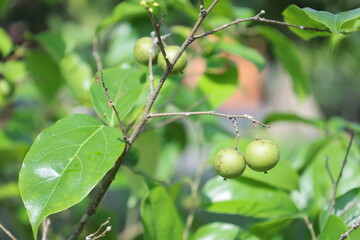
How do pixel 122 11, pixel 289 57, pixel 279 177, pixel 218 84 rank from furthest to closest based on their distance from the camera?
pixel 289 57 < pixel 218 84 < pixel 122 11 < pixel 279 177

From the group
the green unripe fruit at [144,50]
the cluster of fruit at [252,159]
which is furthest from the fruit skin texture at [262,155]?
the green unripe fruit at [144,50]

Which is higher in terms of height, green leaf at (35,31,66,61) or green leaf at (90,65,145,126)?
green leaf at (90,65,145,126)

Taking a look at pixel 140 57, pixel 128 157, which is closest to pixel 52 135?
pixel 140 57

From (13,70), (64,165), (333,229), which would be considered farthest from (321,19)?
(13,70)

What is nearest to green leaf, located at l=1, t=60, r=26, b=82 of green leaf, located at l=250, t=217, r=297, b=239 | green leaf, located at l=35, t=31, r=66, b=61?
green leaf, located at l=35, t=31, r=66, b=61

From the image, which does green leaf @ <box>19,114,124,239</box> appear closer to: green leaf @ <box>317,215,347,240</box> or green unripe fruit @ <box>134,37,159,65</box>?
green unripe fruit @ <box>134,37,159,65</box>

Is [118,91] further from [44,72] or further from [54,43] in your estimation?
[44,72]
